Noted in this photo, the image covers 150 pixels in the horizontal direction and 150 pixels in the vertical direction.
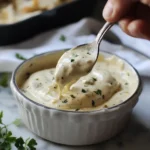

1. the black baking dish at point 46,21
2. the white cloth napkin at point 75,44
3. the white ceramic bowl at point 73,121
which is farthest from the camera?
the black baking dish at point 46,21

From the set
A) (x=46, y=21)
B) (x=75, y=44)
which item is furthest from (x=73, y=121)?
(x=46, y=21)

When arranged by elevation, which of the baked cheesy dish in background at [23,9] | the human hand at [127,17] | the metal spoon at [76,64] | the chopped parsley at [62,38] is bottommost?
the chopped parsley at [62,38]

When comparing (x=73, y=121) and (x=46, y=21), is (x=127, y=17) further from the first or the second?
(x=46, y=21)

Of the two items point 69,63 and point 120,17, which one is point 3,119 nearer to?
point 69,63

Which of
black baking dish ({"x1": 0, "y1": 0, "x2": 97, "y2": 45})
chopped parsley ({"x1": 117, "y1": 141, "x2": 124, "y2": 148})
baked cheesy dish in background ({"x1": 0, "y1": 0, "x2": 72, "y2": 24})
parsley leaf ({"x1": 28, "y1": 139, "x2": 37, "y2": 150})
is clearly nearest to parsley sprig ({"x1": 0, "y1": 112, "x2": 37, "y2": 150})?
parsley leaf ({"x1": 28, "y1": 139, "x2": 37, "y2": 150})

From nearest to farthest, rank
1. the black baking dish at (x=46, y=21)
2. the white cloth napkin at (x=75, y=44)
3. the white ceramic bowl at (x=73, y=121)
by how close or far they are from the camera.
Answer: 1. the white ceramic bowl at (x=73, y=121)
2. the white cloth napkin at (x=75, y=44)
3. the black baking dish at (x=46, y=21)

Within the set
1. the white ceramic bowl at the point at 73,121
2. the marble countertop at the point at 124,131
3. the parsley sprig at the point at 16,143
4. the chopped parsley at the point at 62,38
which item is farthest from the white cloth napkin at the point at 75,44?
the parsley sprig at the point at 16,143

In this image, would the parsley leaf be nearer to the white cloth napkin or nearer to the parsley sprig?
the parsley sprig

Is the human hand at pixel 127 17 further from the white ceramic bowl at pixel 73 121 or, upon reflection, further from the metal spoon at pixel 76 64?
the white ceramic bowl at pixel 73 121
